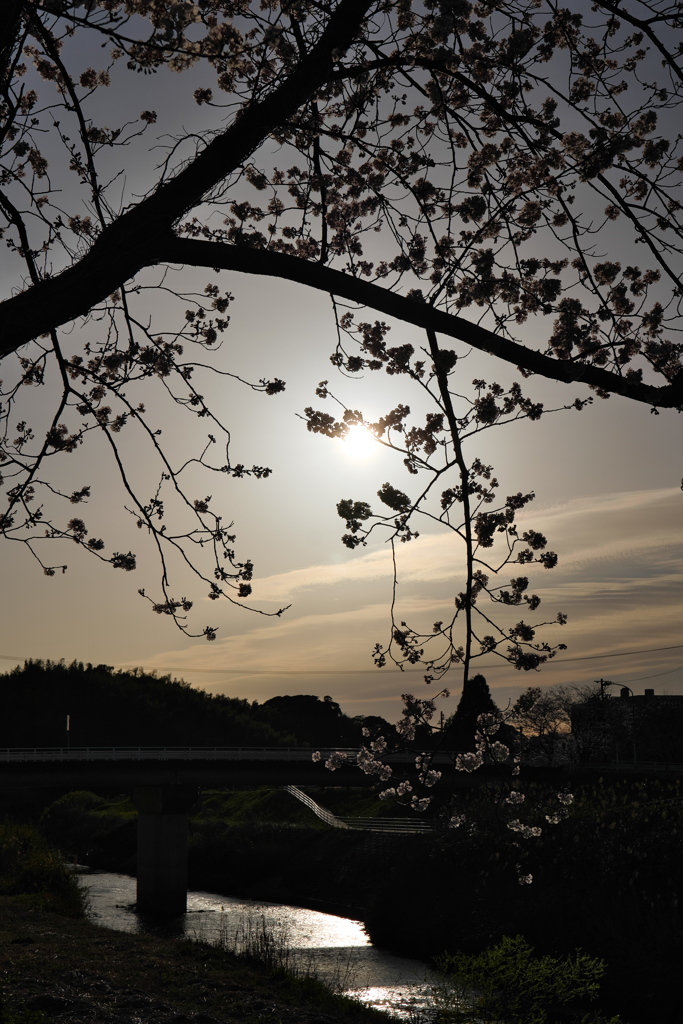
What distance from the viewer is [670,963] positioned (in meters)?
25.0

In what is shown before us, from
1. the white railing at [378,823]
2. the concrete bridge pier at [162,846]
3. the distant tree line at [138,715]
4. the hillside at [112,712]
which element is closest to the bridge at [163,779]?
the concrete bridge pier at [162,846]

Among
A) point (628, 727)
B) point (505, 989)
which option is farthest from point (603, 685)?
point (505, 989)

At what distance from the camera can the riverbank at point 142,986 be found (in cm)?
1602

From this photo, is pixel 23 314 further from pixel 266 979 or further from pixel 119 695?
pixel 119 695

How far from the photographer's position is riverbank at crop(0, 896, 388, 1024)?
52.5 ft

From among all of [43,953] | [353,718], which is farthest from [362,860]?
[353,718]

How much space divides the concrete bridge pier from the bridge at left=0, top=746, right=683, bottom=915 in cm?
6

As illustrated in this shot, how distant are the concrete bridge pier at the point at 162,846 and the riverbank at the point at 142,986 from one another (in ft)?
71.8

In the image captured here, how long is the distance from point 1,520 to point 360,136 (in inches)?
221

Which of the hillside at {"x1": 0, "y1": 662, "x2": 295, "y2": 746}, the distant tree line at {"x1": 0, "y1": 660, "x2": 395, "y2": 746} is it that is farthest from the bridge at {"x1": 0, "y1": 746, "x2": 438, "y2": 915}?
the hillside at {"x1": 0, "y1": 662, "x2": 295, "y2": 746}

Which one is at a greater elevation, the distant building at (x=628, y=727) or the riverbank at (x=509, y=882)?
the distant building at (x=628, y=727)

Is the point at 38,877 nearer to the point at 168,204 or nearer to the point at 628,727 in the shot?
the point at 168,204

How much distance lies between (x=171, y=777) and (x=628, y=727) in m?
44.6

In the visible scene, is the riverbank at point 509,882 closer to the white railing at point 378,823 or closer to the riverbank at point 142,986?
the white railing at point 378,823
